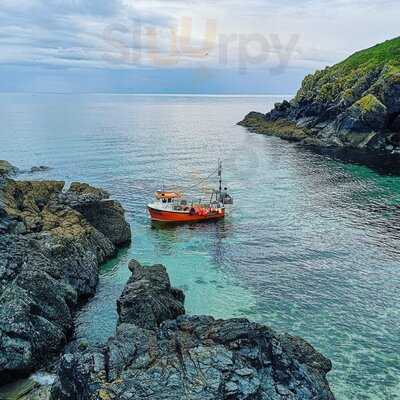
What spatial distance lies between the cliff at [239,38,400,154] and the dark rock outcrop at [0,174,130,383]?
8740 cm

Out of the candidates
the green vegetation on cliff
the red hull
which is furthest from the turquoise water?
the green vegetation on cliff

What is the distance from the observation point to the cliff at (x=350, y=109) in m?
122

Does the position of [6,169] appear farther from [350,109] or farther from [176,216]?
[350,109]

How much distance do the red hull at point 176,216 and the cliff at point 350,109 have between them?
69939 millimetres

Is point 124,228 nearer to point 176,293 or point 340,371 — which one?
point 176,293

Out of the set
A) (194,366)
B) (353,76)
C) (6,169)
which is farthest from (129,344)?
(353,76)

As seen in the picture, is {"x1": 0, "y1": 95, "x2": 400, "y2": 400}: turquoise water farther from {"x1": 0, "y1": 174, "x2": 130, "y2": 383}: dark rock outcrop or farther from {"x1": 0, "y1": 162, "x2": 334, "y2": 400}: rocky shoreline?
{"x1": 0, "y1": 162, "x2": 334, "y2": 400}: rocky shoreline

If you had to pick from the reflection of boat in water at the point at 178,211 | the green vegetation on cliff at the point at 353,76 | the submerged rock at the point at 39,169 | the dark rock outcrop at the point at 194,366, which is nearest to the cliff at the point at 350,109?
the green vegetation on cliff at the point at 353,76

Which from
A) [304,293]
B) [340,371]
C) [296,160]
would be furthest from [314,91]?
[340,371]

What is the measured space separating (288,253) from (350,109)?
84.5 metres

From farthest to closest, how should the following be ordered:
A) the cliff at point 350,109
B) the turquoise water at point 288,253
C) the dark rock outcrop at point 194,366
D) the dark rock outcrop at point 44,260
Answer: the cliff at point 350,109 < the turquoise water at point 288,253 < the dark rock outcrop at point 44,260 < the dark rock outcrop at point 194,366

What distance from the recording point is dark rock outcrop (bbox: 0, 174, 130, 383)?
30.9 metres

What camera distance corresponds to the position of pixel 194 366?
23.6 metres

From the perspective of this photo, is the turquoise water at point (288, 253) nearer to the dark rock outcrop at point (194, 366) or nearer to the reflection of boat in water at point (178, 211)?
the reflection of boat in water at point (178, 211)
